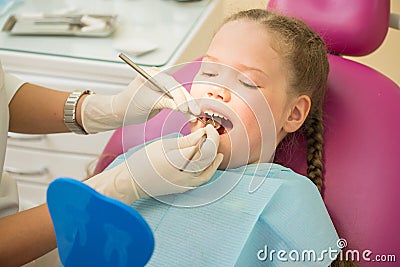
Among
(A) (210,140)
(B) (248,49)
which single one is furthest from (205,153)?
(B) (248,49)

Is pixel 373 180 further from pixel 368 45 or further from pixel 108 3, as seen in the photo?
pixel 108 3

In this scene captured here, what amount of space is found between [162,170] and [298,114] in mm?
370

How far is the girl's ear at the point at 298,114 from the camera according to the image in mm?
1265

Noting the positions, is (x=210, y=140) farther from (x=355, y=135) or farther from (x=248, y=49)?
(x=355, y=135)

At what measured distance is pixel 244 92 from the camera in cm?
117

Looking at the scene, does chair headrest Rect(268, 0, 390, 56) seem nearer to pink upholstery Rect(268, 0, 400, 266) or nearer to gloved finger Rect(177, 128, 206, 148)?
pink upholstery Rect(268, 0, 400, 266)

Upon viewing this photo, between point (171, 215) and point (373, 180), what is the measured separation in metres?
0.42

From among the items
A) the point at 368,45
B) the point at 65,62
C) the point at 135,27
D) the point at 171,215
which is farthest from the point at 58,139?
the point at 368,45

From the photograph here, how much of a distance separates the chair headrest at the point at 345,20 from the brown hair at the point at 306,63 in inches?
4.4

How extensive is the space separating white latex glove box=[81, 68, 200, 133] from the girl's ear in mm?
237

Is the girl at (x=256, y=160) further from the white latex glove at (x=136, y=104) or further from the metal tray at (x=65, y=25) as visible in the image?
the metal tray at (x=65, y=25)

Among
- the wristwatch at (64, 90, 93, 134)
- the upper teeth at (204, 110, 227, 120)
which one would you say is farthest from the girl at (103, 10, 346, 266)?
the wristwatch at (64, 90, 93, 134)

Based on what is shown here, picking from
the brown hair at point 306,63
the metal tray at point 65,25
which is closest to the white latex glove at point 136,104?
the brown hair at point 306,63

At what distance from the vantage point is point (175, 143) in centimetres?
108
